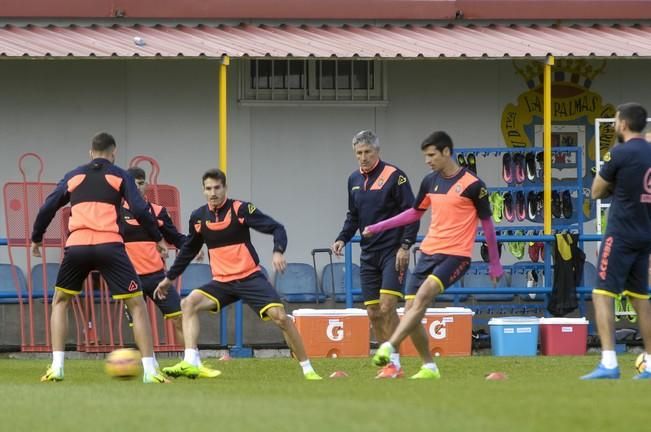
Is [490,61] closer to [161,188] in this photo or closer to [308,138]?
[308,138]

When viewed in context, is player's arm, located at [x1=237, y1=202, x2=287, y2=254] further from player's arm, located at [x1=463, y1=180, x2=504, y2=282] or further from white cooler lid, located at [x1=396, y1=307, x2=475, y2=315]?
white cooler lid, located at [x1=396, y1=307, x2=475, y2=315]

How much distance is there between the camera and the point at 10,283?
19.2 metres

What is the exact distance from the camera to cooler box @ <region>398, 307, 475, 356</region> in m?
18.3

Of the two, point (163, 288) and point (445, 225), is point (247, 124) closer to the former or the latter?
point (163, 288)

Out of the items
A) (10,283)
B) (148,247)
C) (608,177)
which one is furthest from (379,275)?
(10,283)

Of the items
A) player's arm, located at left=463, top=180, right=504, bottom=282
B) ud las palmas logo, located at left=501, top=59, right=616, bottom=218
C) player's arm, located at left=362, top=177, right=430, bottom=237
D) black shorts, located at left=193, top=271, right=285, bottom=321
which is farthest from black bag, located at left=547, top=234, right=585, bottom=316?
black shorts, located at left=193, top=271, right=285, bottom=321

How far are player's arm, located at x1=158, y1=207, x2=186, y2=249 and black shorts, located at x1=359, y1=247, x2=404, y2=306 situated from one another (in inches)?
79.6

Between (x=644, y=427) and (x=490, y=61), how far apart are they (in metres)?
12.3

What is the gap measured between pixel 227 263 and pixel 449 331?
526cm

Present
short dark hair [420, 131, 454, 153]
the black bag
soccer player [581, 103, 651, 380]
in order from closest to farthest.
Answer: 1. soccer player [581, 103, 651, 380]
2. short dark hair [420, 131, 454, 153]
3. the black bag

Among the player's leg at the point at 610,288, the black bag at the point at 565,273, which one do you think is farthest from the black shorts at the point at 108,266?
the black bag at the point at 565,273

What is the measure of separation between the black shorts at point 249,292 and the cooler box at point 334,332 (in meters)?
4.10

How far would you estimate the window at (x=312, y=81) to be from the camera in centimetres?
2028

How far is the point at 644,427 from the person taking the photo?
348 inches
